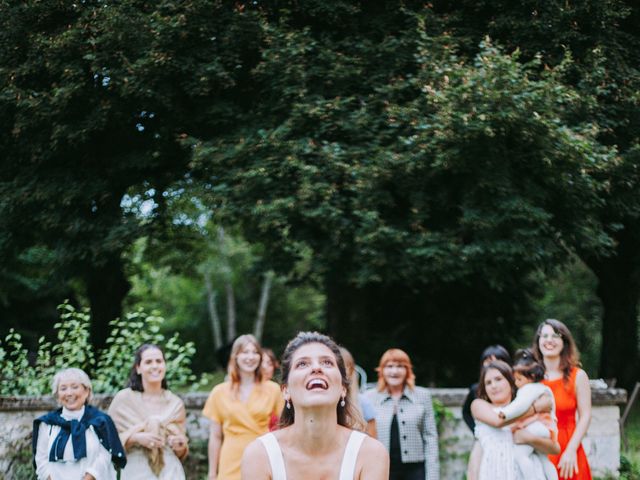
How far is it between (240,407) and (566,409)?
2.70 meters

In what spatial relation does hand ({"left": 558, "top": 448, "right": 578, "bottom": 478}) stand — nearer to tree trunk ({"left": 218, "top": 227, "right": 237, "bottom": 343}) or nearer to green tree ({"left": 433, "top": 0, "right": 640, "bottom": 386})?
green tree ({"left": 433, "top": 0, "right": 640, "bottom": 386})

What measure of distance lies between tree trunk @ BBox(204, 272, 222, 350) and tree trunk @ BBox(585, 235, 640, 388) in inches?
695

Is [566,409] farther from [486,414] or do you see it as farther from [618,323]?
[618,323]

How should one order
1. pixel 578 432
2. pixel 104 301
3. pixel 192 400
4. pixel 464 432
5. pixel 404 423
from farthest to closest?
pixel 104 301
pixel 464 432
pixel 192 400
pixel 404 423
pixel 578 432

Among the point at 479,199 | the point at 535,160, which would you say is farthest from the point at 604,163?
the point at 479,199

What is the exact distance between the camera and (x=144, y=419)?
6105 millimetres

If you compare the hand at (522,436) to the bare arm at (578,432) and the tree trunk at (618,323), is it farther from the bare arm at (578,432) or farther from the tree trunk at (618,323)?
the tree trunk at (618,323)

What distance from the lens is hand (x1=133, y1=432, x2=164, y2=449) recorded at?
5969mm

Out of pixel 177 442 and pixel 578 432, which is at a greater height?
pixel 578 432

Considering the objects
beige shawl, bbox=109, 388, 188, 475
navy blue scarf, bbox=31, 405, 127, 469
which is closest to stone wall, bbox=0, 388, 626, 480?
beige shawl, bbox=109, 388, 188, 475

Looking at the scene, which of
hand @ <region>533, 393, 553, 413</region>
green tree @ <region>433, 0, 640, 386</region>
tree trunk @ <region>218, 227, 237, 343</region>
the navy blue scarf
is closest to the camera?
hand @ <region>533, 393, 553, 413</region>

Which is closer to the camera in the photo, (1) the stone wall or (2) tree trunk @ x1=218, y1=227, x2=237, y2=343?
(1) the stone wall

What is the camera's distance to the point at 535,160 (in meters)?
9.46

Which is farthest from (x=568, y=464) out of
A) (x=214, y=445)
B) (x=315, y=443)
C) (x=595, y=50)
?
(x=595, y=50)
